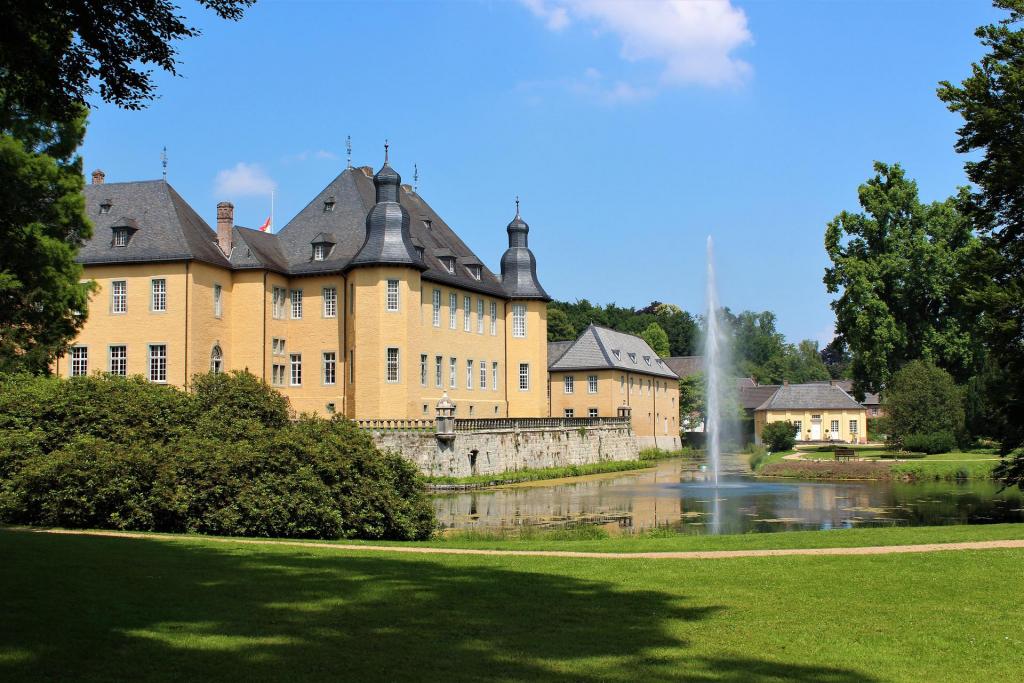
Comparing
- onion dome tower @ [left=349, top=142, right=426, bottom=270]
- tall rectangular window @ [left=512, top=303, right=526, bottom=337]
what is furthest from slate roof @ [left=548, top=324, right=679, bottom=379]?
onion dome tower @ [left=349, top=142, right=426, bottom=270]

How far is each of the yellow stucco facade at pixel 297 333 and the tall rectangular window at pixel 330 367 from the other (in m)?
0.05

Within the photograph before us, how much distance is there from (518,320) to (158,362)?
1967cm

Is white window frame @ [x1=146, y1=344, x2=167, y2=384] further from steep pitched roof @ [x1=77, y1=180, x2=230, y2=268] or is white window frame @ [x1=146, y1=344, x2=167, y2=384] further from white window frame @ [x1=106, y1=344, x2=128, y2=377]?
steep pitched roof @ [x1=77, y1=180, x2=230, y2=268]

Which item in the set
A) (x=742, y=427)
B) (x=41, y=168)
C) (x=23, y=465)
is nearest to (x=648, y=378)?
(x=742, y=427)

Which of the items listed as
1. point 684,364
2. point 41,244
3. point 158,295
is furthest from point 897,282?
point 684,364

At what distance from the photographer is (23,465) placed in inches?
712

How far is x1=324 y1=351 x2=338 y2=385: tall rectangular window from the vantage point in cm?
4428

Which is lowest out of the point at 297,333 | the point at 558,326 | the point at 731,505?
the point at 731,505

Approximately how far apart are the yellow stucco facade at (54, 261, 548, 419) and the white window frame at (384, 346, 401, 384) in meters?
0.04

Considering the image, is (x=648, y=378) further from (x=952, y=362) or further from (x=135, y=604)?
(x=135, y=604)

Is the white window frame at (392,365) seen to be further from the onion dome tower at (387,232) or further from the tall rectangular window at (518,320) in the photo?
the tall rectangular window at (518,320)

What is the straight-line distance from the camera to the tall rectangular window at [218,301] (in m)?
42.2

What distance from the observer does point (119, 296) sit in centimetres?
4122

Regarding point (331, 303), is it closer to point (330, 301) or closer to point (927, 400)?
point (330, 301)
